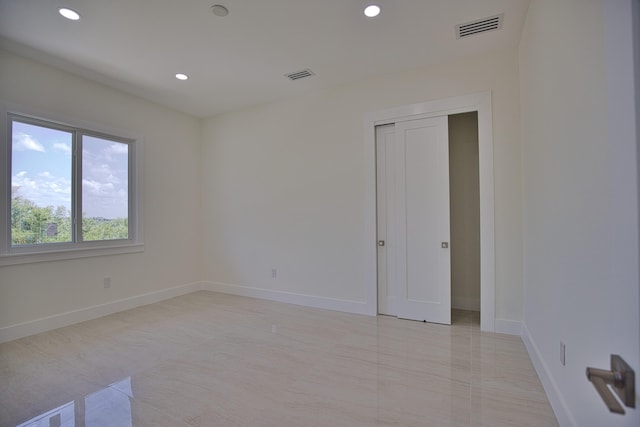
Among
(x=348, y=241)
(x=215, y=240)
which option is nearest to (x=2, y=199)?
(x=215, y=240)

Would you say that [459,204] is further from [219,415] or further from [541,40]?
[219,415]

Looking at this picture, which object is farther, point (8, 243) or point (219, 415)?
point (8, 243)

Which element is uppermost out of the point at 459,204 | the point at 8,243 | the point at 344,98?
the point at 344,98

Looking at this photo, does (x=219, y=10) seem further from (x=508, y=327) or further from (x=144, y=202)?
(x=508, y=327)

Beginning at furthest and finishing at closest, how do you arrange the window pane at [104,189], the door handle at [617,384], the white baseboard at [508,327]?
the window pane at [104,189] → the white baseboard at [508,327] → the door handle at [617,384]

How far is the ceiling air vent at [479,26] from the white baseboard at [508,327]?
9.31 ft

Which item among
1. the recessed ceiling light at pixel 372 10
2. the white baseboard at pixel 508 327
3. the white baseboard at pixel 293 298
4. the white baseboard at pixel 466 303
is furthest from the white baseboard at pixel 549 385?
the recessed ceiling light at pixel 372 10

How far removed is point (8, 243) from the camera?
3041 millimetres

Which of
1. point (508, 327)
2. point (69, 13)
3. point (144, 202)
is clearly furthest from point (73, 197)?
point (508, 327)

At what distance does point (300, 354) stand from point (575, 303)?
2.03 metres

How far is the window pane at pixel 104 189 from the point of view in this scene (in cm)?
373

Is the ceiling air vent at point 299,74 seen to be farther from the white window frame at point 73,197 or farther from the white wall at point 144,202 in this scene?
the white window frame at point 73,197

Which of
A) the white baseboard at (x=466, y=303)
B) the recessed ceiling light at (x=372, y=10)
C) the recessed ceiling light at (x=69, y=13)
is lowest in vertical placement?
the white baseboard at (x=466, y=303)

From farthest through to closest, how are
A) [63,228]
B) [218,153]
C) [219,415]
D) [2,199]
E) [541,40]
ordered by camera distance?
[218,153]
[63,228]
[2,199]
[541,40]
[219,415]
